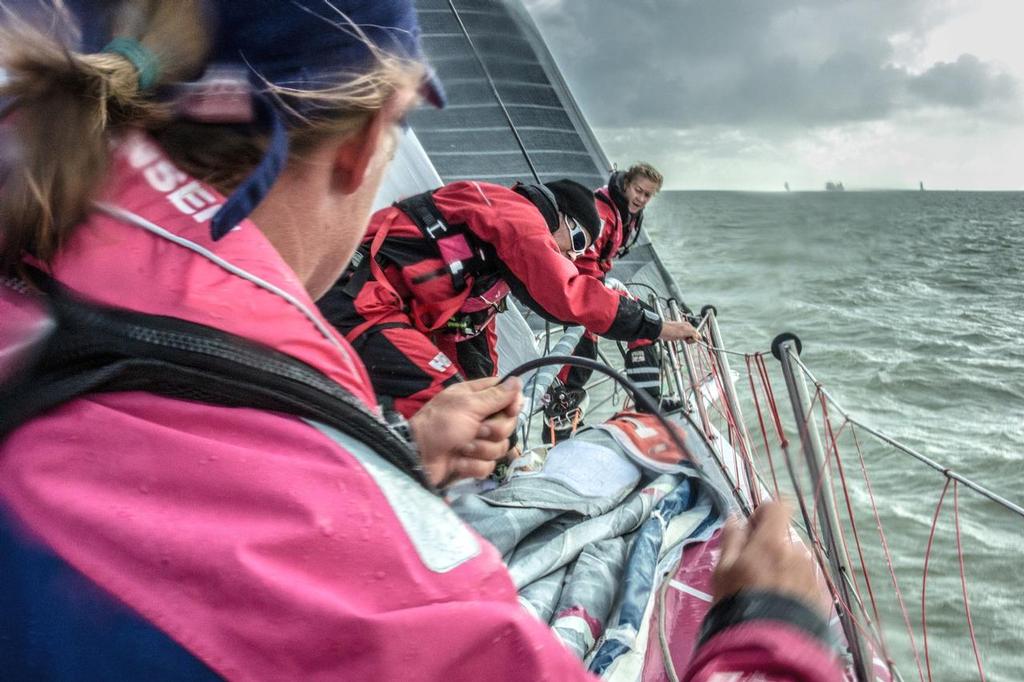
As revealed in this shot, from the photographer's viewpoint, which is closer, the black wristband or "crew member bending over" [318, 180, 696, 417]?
the black wristband

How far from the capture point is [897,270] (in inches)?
561

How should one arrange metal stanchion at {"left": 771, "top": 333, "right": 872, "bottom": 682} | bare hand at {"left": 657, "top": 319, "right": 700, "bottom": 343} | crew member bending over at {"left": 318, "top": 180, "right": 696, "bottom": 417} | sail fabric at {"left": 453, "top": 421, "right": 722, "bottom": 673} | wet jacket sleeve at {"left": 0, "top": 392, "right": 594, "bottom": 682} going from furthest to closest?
bare hand at {"left": 657, "top": 319, "right": 700, "bottom": 343} < crew member bending over at {"left": 318, "top": 180, "right": 696, "bottom": 417} < sail fabric at {"left": 453, "top": 421, "right": 722, "bottom": 673} < metal stanchion at {"left": 771, "top": 333, "right": 872, "bottom": 682} < wet jacket sleeve at {"left": 0, "top": 392, "right": 594, "bottom": 682}

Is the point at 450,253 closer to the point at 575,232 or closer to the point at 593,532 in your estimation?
the point at 575,232

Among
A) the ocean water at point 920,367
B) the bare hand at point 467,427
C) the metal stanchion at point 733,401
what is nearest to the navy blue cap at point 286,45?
the bare hand at point 467,427

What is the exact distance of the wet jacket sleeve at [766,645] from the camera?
0.48 m

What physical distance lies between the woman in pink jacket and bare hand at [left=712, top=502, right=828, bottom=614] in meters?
0.04

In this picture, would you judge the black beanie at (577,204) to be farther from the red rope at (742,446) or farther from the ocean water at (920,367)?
the ocean water at (920,367)

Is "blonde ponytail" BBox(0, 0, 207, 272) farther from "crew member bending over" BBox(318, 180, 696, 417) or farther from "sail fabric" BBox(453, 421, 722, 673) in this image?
"crew member bending over" BBox(318, 180, 696, 417)

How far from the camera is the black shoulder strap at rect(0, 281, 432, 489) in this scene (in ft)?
1.23

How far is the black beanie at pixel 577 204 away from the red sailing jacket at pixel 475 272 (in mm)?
255

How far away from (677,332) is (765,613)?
192 cm

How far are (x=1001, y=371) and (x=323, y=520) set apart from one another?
7.80 metres

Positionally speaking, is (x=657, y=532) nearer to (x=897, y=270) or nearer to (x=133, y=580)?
(x=133, y=580)

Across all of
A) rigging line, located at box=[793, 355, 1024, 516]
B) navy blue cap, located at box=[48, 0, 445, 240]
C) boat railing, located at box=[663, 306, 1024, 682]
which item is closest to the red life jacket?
boat railing, located at box=[663, 306, 1024, 682]
